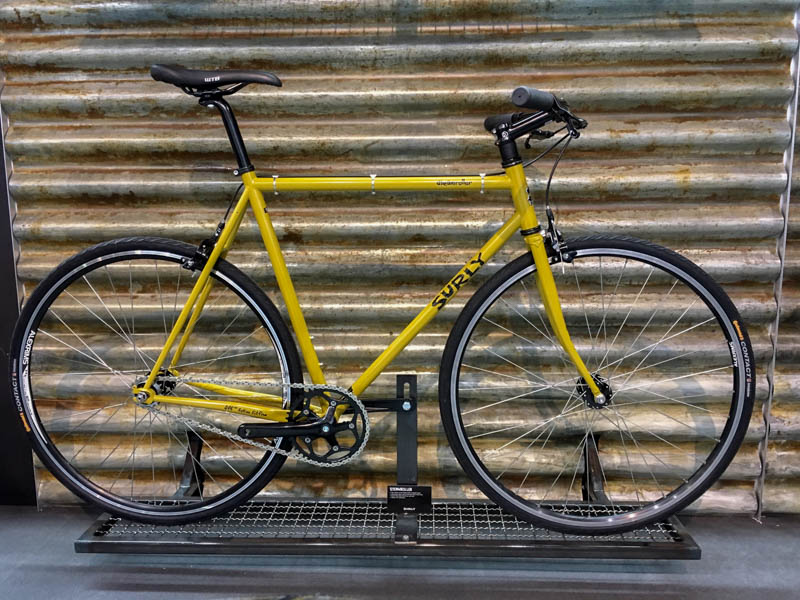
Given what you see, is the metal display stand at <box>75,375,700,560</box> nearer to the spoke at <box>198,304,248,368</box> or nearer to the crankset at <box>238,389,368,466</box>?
the crankset at <box>238,389,368,466</box>

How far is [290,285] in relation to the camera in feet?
7.49

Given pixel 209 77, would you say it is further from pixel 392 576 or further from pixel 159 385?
pixel 392 576

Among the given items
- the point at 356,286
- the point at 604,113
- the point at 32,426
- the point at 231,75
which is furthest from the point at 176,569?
the point at 604,113

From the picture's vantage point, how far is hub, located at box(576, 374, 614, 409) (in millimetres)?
2174

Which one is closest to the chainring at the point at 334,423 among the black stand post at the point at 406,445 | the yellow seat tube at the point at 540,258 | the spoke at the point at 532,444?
the black stand post at the point at 406,445

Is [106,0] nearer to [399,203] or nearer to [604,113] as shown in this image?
[399,203]

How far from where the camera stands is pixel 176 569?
7.45 ft

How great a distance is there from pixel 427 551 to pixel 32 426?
1.63 metres

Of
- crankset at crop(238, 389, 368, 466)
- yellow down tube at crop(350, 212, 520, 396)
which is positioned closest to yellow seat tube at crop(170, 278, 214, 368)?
crankset at crop(238, 389, 368, 466)

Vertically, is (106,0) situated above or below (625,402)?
above

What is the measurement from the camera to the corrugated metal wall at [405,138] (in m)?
2.45

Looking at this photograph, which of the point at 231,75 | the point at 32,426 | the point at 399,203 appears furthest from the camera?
the point at 399,203

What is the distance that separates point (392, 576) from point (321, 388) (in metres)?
0.74

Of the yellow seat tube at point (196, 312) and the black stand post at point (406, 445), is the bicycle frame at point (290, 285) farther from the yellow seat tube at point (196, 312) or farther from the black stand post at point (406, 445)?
the black stand post at point (406, 445)
